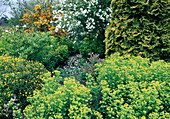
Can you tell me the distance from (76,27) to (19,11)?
5475 mm

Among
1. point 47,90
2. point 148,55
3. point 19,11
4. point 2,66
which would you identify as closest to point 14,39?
point 2,66

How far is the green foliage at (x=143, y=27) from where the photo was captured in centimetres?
393

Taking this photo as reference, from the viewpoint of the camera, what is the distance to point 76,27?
6.07 m

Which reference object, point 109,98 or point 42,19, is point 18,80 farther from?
point 42,19

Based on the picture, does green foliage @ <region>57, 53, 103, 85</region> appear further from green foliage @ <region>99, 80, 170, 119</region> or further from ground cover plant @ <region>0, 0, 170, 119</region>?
green foliage @ <region>99, 80, 170, 119</region>

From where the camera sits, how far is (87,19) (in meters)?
6.14

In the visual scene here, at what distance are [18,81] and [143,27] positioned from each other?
3.44 meters

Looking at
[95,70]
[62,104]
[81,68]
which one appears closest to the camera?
[62,104]

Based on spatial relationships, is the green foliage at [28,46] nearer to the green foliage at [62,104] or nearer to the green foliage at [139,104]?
the green foliage at [62,104]

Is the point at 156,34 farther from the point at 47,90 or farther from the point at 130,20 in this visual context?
the point at 47,90

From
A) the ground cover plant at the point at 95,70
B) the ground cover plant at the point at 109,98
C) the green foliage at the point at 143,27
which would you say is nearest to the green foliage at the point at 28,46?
the ground cover plant at the point at 95,70

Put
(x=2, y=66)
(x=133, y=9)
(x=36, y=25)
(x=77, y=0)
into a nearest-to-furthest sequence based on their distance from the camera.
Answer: (x=2, y=66), (x=133, y=9), (x=77, y=0), (x=36, y=25)

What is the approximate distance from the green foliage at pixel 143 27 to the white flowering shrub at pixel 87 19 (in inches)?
63.7

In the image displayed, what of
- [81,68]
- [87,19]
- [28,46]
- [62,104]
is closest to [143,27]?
[81,68]
